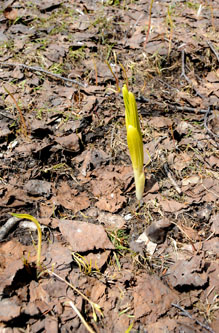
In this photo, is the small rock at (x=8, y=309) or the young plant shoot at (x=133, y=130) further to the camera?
the young plant shoot at (x=133, y=130)

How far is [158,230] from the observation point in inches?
67.1

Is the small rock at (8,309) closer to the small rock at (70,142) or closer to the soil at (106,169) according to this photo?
the soil at (106,169)

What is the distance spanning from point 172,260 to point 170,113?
43.2 inches

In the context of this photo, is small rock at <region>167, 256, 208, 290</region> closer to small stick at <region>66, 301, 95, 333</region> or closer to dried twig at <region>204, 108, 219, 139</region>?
small stick at <region>66, 301, 95, 333</region>

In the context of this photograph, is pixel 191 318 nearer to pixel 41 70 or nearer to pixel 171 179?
pixel 171 179

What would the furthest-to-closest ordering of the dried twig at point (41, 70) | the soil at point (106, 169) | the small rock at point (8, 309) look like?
the dried twig at point (41, 70), the soil at point (106, 169), the small rock at point (8, 309)

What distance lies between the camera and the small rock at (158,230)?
66.9 inches

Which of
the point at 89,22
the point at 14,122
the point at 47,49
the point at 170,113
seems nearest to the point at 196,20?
the point at 89,22

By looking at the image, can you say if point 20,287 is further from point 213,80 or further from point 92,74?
point 213,80

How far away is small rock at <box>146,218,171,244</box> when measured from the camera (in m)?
1.70

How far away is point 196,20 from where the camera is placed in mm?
2936

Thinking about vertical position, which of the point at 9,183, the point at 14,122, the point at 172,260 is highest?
the point at 14,122

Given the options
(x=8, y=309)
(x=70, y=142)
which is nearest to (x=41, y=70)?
(x=70, y=142)

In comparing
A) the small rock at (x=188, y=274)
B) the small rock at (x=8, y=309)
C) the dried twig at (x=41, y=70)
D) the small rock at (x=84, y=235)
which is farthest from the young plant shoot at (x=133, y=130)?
the dried twig at (x=41, y=70)
